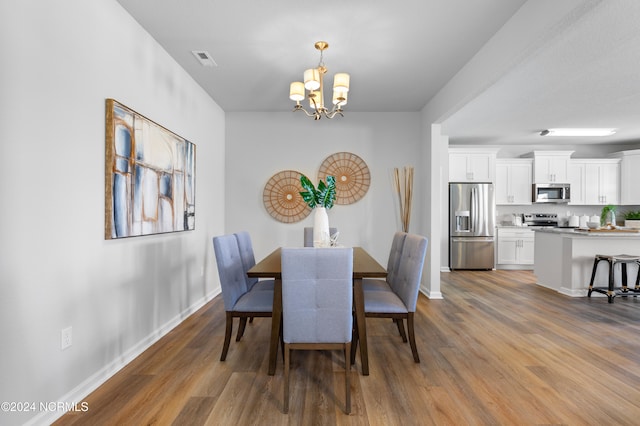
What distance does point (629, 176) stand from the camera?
681cm

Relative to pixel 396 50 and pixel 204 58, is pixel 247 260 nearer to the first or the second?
pixel 204 58

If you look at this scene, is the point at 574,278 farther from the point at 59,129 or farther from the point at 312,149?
the point at 59,129

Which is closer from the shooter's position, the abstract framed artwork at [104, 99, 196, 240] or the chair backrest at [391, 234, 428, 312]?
the abstract framed artwork at [104, 99, 196, 240]

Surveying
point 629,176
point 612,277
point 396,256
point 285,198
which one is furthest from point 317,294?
point 629,176

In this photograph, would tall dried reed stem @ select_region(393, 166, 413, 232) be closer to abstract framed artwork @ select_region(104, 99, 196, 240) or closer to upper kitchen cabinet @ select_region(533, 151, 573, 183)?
abstract framed artwork @ select_region(104, 99, 196, 240)

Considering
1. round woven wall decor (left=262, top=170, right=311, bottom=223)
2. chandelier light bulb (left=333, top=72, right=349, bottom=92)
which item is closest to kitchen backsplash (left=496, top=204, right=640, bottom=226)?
round woven wall decor (left=262, top=170, right=311, bottom=223)

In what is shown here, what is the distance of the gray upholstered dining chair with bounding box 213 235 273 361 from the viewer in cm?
254

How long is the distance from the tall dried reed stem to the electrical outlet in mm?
3946

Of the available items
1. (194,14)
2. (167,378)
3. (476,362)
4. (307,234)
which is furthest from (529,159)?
(167,378)

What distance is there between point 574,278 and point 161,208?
17.1 ft

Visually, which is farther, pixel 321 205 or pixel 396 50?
pixel 396 50

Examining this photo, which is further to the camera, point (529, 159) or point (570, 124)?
point (529, 159)

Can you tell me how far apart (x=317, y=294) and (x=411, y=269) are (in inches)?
36.0

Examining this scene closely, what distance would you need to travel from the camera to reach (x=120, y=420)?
1.86 meters
